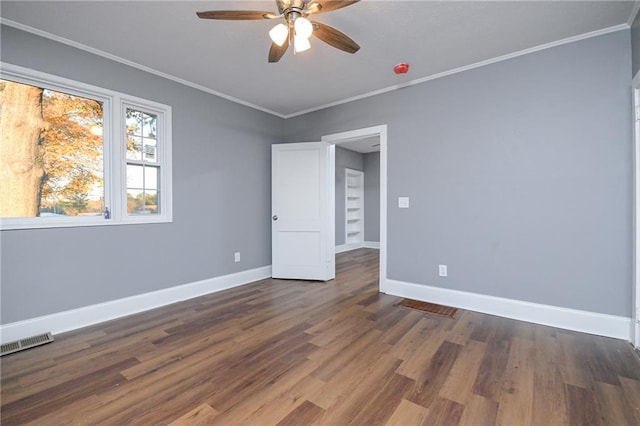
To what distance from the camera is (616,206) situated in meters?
2.36

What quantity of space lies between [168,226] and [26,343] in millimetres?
1441

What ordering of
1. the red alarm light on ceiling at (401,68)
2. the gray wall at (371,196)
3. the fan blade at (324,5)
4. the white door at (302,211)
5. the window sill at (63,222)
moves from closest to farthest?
the fan blade at (324,5)
the window sill at (63,222)
the red alarm light on ceiling at (401,68)
the white door at (302,211)
the gray wall at (371,196)

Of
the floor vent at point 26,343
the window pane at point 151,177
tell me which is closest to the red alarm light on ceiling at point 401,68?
the window pane at point 151,177

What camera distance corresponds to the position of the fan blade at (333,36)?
1.93 metres

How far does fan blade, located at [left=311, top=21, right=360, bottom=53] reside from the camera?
1.93m

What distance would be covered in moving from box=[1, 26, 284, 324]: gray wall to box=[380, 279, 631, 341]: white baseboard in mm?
2224

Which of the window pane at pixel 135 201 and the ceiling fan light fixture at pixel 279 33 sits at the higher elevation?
the ceiling fan light fixture at pixel 279 33

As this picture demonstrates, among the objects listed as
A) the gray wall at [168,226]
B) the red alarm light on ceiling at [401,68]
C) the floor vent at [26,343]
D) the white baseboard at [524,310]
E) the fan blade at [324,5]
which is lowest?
the floor vent at [26,343]

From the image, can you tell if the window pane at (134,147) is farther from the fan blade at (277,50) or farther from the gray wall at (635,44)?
the gray wall at (635,44)

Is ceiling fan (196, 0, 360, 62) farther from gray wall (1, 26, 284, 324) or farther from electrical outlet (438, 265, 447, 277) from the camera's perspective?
electrical outlet (438, 265, 447, 277)

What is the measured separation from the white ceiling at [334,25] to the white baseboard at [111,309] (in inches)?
94.7

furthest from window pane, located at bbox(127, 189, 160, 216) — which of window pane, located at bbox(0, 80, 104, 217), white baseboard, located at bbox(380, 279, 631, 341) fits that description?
white baseboard, located at bbox(380, 279, 631, 341)

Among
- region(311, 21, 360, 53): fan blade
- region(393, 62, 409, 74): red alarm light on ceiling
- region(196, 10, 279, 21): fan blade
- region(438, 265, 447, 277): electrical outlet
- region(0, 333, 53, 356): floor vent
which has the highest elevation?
region(393, 62, 409, 74): red alarm light on ceiling

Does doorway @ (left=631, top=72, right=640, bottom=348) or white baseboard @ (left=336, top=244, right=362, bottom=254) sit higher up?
doorway @ (left=631, top=72, right=640, bottom=348)
